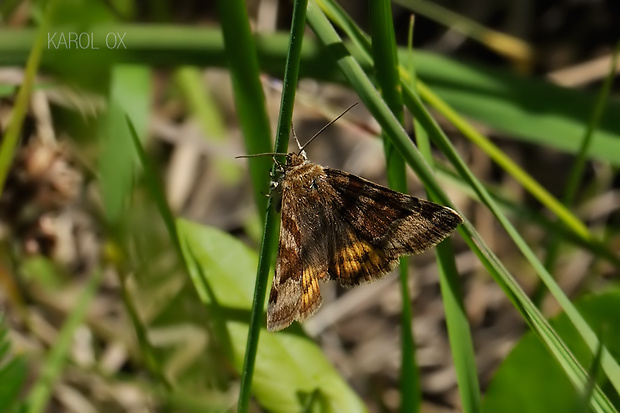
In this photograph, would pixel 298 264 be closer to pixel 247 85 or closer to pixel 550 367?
pixel 247 85

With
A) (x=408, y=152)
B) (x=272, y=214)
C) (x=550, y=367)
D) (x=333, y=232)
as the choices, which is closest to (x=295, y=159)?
(x=333, y=232)

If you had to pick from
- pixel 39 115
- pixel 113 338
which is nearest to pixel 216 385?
pixel 113 338

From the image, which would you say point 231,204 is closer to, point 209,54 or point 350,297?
point 350,297

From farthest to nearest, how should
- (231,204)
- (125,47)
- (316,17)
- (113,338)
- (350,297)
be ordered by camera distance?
(231,204)
(350,297)
(113,338)
(125,47)
(316,17)

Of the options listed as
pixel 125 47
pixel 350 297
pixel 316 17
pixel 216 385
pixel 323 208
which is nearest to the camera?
pixel 316 17

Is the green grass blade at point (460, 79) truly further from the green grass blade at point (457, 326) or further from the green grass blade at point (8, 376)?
the green grass blade at point (8, 376)
